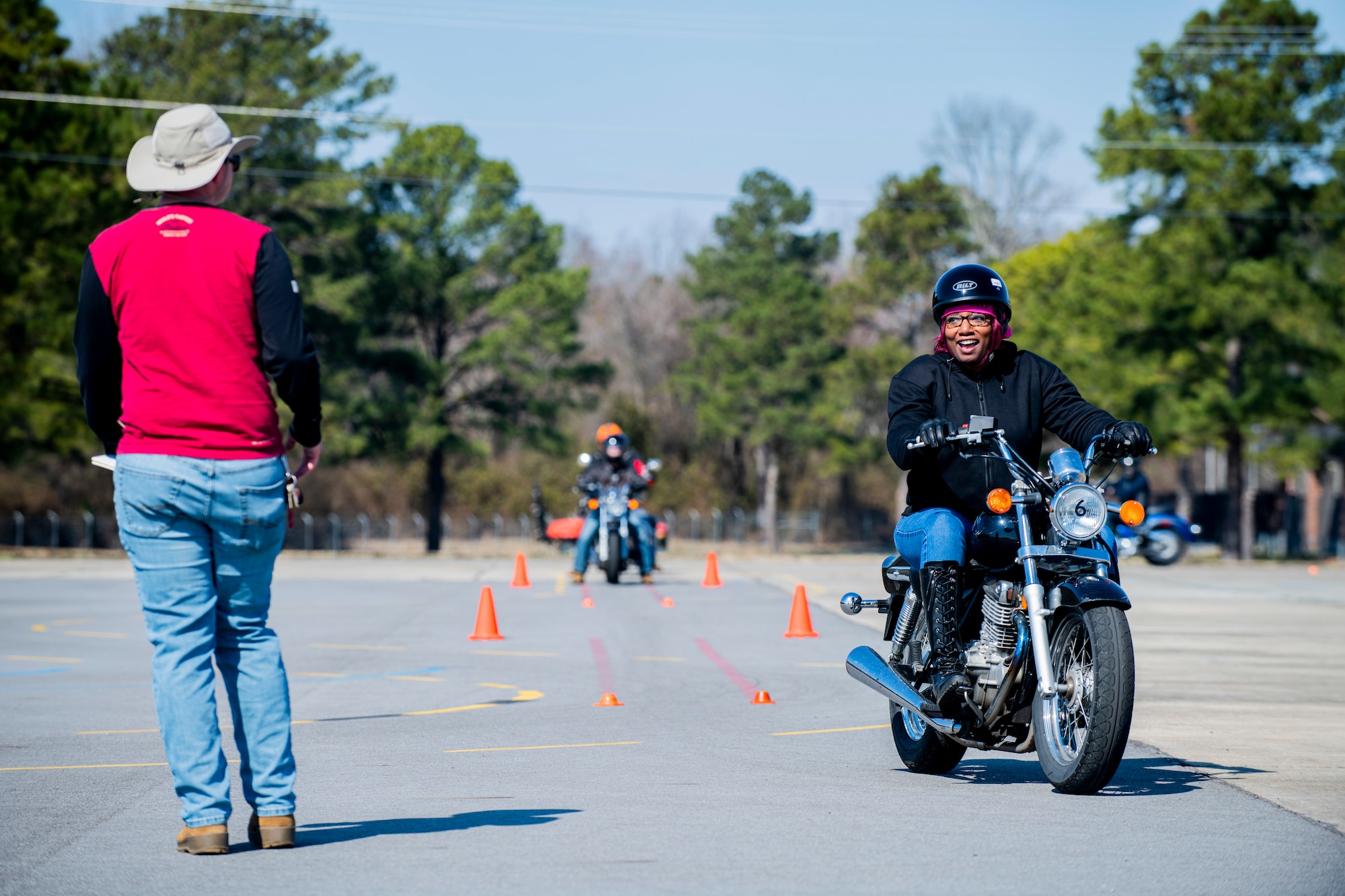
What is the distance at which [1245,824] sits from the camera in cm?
573

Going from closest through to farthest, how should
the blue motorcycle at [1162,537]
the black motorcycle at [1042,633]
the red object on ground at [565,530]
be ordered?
the black motorcycle at [1042,633] < the red object on ground at [565,530] < the blue motorcycle at [1162,537]

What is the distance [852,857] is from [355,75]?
45.5 m

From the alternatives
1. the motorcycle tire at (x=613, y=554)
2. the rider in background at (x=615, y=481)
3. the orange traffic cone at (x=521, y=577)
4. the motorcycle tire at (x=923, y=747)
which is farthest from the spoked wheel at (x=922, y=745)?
the orange traffic cone at (x=521, y=577)

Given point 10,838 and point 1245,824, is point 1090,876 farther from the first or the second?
point 10,838

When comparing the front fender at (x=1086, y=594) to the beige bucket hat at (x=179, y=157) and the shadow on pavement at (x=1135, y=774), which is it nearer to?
the shadow on pavement at (x=1135, y=774)

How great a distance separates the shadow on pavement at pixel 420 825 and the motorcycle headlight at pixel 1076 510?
214cm

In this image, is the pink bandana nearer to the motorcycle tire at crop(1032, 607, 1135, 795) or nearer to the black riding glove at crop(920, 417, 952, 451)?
the black riding glove at crop(920, 417, 952, 451)

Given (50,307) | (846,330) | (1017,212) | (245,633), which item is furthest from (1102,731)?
(1017,212)

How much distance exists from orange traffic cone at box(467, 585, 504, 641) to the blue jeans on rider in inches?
322

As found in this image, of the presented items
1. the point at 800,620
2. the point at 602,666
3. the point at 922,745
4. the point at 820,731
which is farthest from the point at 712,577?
the point at 922,745

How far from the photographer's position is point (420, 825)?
563 cm

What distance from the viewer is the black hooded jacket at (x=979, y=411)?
21.7ft

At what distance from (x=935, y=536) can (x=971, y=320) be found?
0.99 metres

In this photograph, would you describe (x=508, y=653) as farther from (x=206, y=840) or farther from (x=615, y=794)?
(x=206, y=840)
